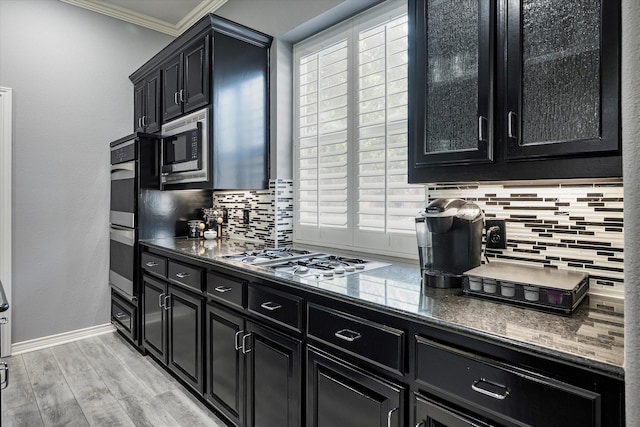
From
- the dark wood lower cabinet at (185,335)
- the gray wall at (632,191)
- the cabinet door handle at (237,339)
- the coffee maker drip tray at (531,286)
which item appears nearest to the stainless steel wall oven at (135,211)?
the dark wood lower cabinet at (185,335)

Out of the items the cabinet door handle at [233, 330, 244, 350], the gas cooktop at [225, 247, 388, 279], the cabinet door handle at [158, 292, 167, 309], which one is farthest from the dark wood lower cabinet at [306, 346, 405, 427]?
the cabinet door handle at [158, 292, 167, 309]

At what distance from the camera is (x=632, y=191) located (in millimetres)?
686

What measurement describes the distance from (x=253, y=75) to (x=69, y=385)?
99.5 inches

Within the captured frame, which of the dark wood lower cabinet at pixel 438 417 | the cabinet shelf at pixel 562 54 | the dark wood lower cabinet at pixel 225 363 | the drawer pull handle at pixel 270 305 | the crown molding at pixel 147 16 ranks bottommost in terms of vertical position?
the dark wood lower cabinet at pixel 225 363

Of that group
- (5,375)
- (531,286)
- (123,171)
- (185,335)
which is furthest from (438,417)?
(123,171)

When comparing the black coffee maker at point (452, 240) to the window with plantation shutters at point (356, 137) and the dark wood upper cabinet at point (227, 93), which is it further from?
the dark wood upper cabinet at point (227, 93)

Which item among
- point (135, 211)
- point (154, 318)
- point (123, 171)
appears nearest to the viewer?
point (154, 318)

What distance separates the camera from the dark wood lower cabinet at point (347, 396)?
1.29m

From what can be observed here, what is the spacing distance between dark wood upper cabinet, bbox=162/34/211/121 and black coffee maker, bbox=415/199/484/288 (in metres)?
1.88

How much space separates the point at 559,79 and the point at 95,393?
3046mm

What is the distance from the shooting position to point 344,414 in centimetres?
145

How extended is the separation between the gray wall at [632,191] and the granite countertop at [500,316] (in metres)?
0.17

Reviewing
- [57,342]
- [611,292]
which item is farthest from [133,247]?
[611,292]

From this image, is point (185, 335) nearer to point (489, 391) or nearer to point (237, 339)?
point (237, 339)
